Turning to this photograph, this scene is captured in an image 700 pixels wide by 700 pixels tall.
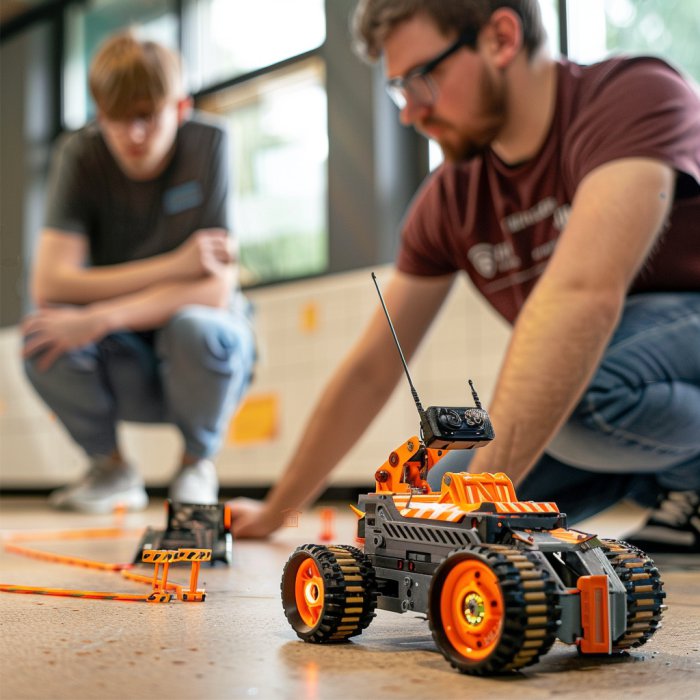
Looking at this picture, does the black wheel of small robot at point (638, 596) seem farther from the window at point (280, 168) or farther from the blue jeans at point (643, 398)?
the window at point (280, 168)

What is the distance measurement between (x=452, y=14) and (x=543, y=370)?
82cm

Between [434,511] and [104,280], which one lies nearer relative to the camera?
[434,511]

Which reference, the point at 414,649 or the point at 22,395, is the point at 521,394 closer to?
the point at 414,649

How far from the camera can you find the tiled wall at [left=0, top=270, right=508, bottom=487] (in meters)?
4.21

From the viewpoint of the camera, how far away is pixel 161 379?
121 inches

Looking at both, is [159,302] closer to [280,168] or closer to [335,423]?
[335,423]

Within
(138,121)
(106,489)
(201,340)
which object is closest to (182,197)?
(138,121)

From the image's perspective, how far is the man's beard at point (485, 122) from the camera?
1.83 metres

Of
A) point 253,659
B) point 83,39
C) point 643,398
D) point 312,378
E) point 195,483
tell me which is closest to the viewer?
point 253,659

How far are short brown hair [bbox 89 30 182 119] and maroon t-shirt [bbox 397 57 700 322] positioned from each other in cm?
105

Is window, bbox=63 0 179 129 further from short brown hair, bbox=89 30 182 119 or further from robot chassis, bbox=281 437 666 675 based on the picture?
robot chassis, bbox=281 437 666 675

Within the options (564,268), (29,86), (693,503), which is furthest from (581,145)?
(29,86)

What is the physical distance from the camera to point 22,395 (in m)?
6.49

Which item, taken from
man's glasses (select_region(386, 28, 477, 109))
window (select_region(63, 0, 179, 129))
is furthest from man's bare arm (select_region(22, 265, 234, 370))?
window (select_region(63, 0, 179, 129))
